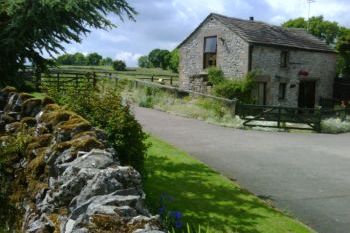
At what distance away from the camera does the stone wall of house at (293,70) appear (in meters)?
33.1

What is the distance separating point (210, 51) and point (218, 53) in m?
1.00

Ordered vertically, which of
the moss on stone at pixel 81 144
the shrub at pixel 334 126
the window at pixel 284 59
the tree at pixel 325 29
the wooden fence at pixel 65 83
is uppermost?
the tree at pixel 325 29

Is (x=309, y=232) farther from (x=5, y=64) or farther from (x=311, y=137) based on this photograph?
(x=311, y=137)

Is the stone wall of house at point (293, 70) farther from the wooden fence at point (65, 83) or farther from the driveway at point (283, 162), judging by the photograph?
the wooden fence at point (65, 83)

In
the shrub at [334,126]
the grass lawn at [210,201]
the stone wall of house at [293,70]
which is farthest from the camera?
the stone wall of house at [293,70]

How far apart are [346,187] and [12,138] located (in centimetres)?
869

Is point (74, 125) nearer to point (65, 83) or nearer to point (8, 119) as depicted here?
point (8, 119)

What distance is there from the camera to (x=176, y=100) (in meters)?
29.9

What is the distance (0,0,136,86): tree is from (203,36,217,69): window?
24781 millimetres

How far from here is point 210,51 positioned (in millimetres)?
35594

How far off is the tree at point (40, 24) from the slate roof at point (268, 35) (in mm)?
22624

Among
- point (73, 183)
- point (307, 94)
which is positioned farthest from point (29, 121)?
point (307, 94)

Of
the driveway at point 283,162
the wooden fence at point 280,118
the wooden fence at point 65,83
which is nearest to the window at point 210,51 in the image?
the wooden fence at point 280,118

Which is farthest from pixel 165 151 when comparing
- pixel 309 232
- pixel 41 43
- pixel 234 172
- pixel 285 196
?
pixel 309 232
